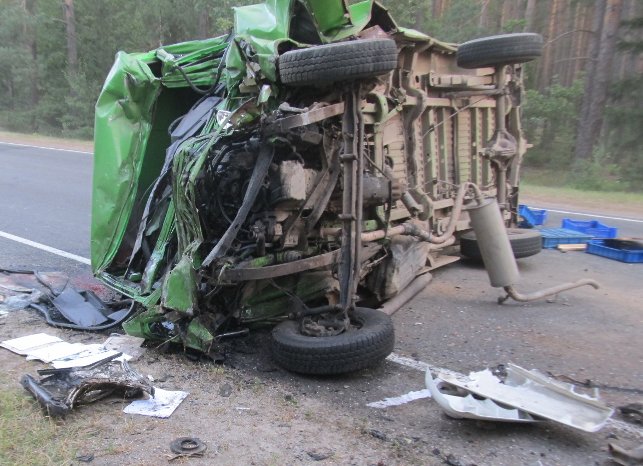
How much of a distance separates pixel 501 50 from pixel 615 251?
3165 millimetres

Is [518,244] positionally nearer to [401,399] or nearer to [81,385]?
[401,399]

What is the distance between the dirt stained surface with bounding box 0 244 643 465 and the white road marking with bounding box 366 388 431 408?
0.17 feet

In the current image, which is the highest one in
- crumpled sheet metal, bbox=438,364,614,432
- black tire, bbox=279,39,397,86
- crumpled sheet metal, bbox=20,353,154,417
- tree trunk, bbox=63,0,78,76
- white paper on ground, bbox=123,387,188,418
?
tree trunk, bbox=63,0,78,76

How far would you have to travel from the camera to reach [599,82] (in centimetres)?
1739

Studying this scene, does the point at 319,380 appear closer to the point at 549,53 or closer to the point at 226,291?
the point at 226,291

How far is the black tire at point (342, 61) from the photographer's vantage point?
12.0 ft

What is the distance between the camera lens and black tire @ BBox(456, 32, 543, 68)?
566cm

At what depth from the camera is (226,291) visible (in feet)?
14.1

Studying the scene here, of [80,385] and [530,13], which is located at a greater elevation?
[530,13]

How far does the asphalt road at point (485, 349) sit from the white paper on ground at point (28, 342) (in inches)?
55.7

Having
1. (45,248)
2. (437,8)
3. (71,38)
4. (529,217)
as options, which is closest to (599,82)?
(529,217)

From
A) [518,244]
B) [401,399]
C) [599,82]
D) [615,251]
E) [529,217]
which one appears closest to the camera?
[401,399]

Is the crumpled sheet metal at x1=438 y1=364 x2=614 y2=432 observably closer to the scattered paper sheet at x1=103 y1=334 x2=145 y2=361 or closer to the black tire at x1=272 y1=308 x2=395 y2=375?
the black tire at x1=272 y1=308 x2=395 y2=375

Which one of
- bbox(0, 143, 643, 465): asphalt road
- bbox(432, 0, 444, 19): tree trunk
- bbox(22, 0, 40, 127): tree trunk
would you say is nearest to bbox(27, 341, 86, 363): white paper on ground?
bbox(0, 143, 643, 465): asphalt road
